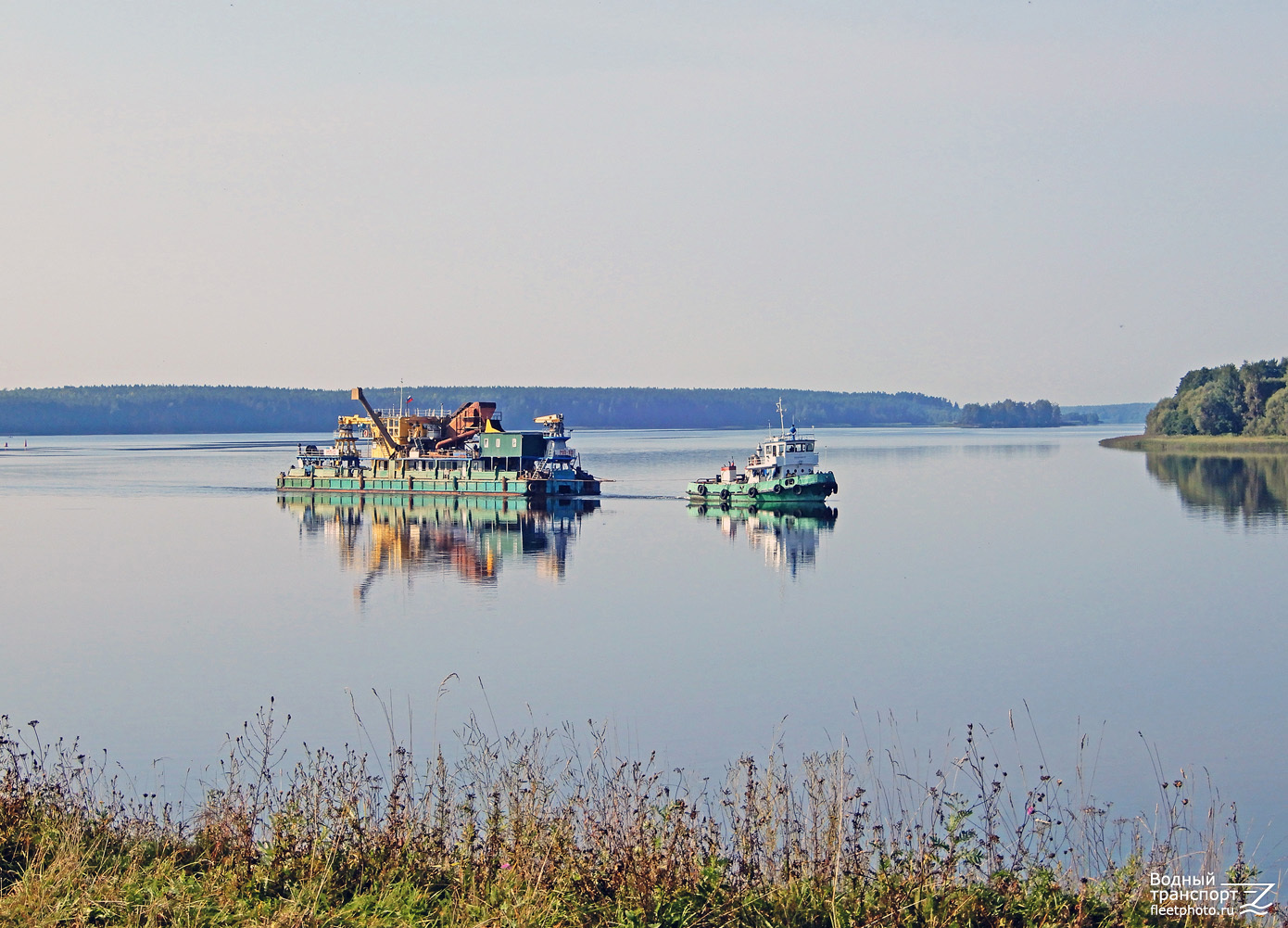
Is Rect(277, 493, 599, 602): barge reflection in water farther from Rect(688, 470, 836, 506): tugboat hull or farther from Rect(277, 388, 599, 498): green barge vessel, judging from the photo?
Rect(688, 470, 836, 506): tugboat hull

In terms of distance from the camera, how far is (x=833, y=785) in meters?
8.80

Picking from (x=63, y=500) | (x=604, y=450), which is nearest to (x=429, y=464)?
(x=63, y=500)

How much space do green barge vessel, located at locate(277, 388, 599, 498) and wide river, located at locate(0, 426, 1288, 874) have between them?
36.0 feet

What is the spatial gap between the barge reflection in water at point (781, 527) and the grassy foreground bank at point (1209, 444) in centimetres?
5792

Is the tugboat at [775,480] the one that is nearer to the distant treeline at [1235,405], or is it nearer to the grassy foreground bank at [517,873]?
the grassy foreground bank at [517,873]

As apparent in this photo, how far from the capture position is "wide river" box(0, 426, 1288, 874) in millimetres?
15789

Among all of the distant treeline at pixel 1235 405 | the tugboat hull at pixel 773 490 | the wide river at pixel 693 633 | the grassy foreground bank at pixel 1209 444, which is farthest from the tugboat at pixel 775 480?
the distant treeline at pixel 1235 405

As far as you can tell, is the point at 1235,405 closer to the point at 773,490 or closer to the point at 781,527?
the point at 773,490

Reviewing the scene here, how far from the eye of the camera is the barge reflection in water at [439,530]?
36.0 metres

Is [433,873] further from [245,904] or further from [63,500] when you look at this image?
[63,500]

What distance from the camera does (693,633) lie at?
24.0 metres

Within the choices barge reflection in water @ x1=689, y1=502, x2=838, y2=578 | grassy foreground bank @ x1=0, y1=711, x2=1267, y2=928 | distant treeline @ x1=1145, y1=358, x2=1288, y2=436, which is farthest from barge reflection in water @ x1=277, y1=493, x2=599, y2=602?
distant treeline @ x1=1145, y1=358, x2=1288, y2=436

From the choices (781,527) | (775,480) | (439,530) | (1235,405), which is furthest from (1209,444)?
(439,530)

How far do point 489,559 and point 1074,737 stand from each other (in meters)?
23.7
